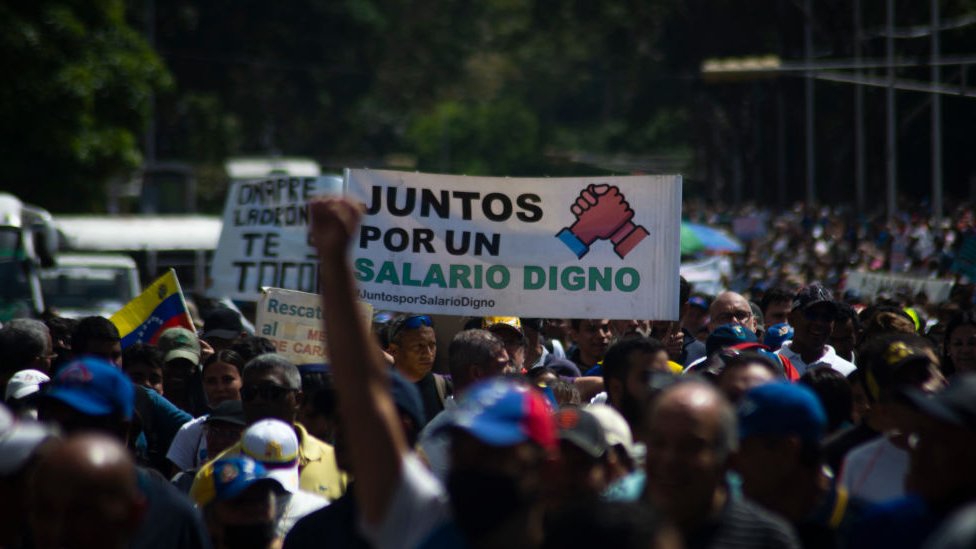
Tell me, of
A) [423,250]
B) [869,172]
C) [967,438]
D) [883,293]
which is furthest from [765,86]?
[967,438]

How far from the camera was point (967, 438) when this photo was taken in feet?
12.8

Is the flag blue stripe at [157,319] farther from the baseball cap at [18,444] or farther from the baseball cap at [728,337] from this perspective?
the baseball cap at [18,444]

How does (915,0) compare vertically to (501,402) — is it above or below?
above

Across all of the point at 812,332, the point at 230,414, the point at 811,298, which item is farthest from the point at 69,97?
the point at 230,414

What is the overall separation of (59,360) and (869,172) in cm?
3650

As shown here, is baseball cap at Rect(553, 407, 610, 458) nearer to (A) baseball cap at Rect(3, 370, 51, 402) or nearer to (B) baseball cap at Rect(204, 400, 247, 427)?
(B) baseball cap at Rect(204, 400, 247, 427)

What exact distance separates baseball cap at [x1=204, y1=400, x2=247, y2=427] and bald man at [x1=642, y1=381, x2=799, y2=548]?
10.1 feet

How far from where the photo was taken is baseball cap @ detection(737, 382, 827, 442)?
4234 mm

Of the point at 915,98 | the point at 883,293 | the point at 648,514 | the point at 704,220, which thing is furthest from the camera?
the point at 704,220

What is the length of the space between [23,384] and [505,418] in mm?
3967

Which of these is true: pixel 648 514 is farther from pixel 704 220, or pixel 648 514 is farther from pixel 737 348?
pixel 704 220

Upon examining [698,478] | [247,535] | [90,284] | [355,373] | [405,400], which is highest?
[90,284]

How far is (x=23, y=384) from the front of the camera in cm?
690

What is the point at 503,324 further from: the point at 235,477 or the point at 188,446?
the point at 235,477
